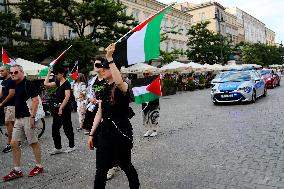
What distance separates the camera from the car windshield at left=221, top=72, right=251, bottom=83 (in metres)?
16.1

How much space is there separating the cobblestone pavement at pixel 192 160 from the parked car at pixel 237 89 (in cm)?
449

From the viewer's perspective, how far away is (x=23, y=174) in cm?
625

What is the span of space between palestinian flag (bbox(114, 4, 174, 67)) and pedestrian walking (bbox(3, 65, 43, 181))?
2.31 m

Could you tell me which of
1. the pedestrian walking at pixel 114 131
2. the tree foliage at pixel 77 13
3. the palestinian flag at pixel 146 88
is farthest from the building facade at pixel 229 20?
the pedestrian walking at pixel 114 131

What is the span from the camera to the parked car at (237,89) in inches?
591

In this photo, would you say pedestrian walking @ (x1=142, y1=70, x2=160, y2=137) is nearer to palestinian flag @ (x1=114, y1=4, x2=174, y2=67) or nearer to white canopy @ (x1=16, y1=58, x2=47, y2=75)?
palestinian flag @ (x1=114, y1=4, x2=174, y2=67)

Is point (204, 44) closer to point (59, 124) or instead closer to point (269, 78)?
point (269, 78)

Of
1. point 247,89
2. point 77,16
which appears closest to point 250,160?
point 247,89

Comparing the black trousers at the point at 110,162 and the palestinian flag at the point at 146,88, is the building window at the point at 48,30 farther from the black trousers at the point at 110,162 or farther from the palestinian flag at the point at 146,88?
the black trousers at the point at 110,162

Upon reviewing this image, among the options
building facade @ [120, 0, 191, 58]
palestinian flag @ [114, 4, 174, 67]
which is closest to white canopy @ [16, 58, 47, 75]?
palestinian flag @ [114, 4, 174, 67]

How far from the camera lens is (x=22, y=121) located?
6.06 meters

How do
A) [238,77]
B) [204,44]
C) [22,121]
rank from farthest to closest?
[204,44], [238,77], [22,121]

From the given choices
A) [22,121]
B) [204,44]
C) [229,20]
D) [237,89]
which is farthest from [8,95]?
[229,20]

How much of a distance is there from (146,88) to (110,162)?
3025 mm
